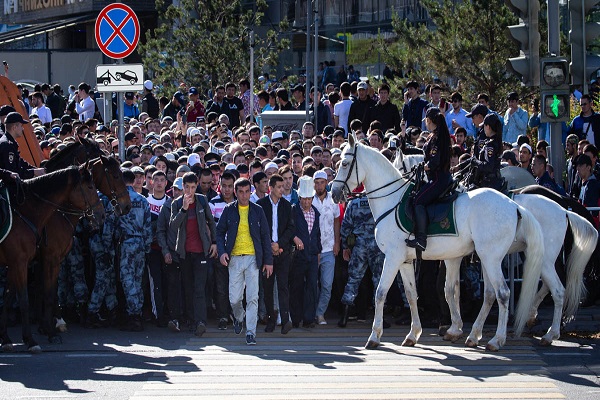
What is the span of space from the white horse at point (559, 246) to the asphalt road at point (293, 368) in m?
0.53

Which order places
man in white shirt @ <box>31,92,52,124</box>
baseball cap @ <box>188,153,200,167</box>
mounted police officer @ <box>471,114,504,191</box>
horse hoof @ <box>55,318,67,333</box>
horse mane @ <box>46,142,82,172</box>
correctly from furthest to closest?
1. man in white shirt @ <box>31,92,52,124</box>
2. baseball cap @ <box>188,153,200,167</box>
3. horse mane @ <box>46,142,82,172</box>
4. horse hoof @ <box>55,318,67,333</box>
5. mounted police officer @ <box>471,114,504,191</box>

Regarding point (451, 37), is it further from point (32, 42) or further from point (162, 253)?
point (32, 42)

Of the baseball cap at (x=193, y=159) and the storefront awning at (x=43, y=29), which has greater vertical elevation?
the storefront awning at (x=43, y=29)

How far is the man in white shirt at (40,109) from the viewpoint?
27013mm

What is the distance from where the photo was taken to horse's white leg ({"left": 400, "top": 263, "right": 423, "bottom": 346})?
13.5 m

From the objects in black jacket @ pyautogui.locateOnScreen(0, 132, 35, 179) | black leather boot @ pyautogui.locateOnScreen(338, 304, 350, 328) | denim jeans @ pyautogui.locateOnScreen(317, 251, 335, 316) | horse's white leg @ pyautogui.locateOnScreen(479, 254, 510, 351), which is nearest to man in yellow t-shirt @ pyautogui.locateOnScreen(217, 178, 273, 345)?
denim jeans @ pyautogui.locateOnScreen(317, 251, 335, 316)

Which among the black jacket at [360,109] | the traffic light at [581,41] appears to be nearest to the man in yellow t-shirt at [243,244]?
the traffic light at [581,41]

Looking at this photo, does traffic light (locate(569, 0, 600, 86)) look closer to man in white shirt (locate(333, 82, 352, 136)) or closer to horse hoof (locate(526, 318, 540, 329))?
horse hoof (locate(526, 318, 540, 329))

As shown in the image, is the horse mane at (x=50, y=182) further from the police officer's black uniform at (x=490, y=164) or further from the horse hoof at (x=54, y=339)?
the police officer's black uniform at (x=490, y=164)

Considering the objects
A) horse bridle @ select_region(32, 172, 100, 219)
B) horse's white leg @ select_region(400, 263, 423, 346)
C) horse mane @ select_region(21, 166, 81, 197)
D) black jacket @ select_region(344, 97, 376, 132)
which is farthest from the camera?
black jacket @ select_region(344, 97, 376, 132)

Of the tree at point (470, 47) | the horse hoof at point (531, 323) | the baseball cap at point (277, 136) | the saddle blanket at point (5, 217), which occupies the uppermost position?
the tree at point (470, 47)

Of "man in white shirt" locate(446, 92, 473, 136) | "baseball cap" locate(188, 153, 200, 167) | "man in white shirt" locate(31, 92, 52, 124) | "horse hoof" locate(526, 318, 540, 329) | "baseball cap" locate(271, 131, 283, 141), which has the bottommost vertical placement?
"horse hoof" locate(526, 318, 540, 329)

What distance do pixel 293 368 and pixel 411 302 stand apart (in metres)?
2.28

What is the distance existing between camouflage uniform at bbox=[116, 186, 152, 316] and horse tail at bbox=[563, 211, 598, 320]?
5.84 m
